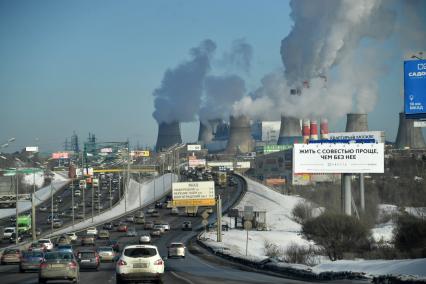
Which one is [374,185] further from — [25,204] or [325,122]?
[25,204]

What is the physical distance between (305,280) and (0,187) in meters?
51.1

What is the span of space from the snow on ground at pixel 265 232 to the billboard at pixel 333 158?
8.08 meters

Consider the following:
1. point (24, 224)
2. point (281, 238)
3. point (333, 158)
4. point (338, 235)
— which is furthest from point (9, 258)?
point (24, 224)

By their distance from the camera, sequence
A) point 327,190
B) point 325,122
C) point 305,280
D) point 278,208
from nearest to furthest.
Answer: point 305,280
point 278,208
point 327,190
point 325,122

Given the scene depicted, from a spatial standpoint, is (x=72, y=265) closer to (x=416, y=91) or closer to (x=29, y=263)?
(x=29, y=263)

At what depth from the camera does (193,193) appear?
96.6 meters

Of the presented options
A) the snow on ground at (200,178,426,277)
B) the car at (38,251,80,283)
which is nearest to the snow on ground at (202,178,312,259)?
the snow on ground at (200,178,426,277)

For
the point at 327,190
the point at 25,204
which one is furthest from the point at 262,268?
the point at 25,204

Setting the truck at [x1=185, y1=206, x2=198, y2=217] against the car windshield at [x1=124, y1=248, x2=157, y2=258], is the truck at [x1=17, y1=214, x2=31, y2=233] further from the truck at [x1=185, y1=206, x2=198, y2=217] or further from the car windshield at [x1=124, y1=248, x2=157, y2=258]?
the car windshield at [x1=124, y1=248, x2=157, y2=258]

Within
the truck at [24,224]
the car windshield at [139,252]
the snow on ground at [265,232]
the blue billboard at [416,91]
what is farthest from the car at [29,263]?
the truck at [24,224]

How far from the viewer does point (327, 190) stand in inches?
5891

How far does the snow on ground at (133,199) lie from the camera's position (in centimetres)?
11947

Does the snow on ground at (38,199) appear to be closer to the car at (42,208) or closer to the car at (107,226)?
the car at (42,208)

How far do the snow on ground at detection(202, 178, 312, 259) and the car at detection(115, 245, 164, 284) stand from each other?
31675 millimetres
